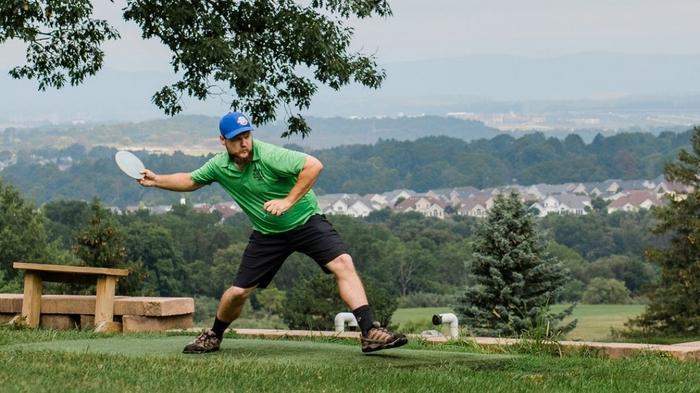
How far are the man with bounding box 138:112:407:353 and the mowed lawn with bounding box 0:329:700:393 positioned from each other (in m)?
0.45

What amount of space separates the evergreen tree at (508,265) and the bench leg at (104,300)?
1947 cm

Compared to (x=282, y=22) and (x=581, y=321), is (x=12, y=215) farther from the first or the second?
(x=282, y=22)

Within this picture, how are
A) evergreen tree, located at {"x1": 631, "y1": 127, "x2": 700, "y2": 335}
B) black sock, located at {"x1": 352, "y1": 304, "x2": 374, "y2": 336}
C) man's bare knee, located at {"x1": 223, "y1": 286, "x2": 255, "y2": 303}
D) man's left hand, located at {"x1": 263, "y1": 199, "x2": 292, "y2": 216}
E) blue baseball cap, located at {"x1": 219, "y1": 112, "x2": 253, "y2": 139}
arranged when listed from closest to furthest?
man's left hand, located at {"x1": 263, "y1": 199, "x2": 292, "y2": 216} < blue baseball cap, located at {"x1": 219, "y1": 112, "x2": 253, "y2": 139} < black sock, located at {"x1": 352, "y1": 304, "x2": 374, "y2": 336} < man's bare knee, located at {"x1": 223, "y1": 286, "x2": 255, "y2": 303} < evergreen tree, located at {"x1": 631, "y1": 127, "x2": 700, "y2": 335}

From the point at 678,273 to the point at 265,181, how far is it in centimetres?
4606

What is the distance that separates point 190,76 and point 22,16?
102 inches

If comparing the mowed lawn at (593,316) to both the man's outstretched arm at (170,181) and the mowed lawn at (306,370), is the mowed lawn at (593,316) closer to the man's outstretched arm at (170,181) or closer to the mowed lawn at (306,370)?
the mowed lawn at (306,370)

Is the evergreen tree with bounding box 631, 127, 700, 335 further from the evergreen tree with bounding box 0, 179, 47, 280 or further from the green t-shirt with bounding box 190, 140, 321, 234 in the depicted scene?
the green t-shirt with bounding box 190, 140, 321, 234

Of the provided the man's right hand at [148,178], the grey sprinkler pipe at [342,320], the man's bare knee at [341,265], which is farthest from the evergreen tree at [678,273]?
the man's right hand at [148,178]

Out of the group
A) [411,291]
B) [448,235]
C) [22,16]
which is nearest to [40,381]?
[22,16]

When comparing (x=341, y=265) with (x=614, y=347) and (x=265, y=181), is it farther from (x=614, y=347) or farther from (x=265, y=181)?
(x=614, y=347)

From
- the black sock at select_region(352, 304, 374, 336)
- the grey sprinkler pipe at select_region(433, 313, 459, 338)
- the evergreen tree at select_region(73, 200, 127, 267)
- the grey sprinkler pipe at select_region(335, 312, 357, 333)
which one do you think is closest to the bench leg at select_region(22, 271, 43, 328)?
the grey sprinkler pipe at select_region(335, 312, 357, 333)

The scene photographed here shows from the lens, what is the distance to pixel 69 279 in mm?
12273

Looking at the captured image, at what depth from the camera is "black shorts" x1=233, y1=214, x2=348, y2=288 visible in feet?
28.1

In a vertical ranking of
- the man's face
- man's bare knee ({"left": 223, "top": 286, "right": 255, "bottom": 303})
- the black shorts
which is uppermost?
the man's face
